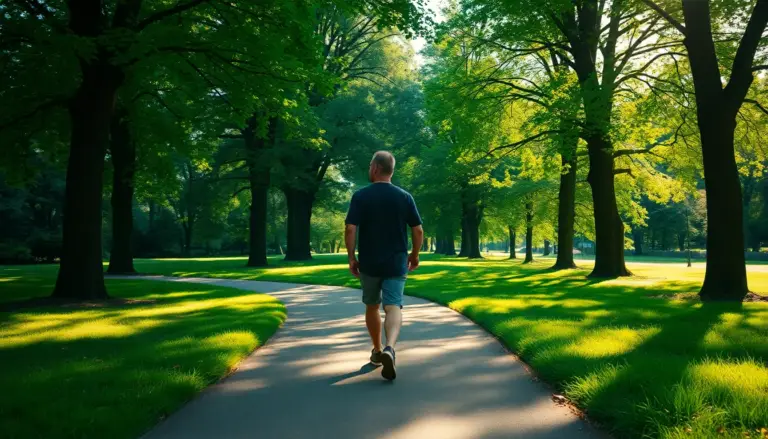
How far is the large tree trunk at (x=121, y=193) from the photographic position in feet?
69.1

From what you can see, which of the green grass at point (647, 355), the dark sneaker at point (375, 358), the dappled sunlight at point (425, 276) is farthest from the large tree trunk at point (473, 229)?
the dark sneaker at point (375, 358)

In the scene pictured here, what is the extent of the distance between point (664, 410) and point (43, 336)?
24.5 feet

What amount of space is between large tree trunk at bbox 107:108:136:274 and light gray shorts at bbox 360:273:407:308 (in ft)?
57.1

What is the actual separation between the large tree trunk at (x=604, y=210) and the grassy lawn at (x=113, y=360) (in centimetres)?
1317

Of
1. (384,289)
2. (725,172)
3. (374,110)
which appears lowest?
(384,289)

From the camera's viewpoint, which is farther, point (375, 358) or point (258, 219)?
point (258, 219)

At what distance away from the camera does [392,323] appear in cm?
508

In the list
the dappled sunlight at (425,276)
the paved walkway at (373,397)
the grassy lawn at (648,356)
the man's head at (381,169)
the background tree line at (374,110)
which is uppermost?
the background tree line at (374,110)

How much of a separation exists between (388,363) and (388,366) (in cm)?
3

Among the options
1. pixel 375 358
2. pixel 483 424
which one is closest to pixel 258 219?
pixel 375 358

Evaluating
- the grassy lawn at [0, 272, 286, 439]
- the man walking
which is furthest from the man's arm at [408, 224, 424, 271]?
the grassy lawn at [0, 272, 286, 439]

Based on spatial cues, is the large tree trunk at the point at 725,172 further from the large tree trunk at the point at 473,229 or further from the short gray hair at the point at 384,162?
the large tree trunk at the point at 473,229

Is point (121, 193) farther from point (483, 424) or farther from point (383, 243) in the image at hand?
point (483, 424)

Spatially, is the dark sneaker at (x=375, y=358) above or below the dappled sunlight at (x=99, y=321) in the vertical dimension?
above
